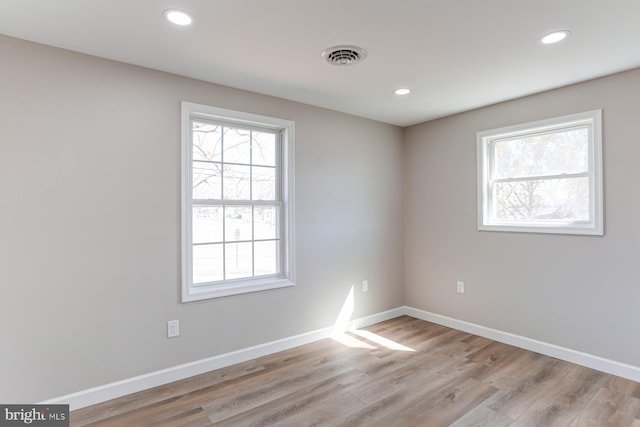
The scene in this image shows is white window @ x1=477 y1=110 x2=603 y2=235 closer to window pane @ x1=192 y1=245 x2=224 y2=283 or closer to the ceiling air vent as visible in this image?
the ceiling air vent

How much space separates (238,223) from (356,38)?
6.00 ft

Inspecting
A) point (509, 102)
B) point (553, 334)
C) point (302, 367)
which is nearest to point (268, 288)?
point (302, 367)

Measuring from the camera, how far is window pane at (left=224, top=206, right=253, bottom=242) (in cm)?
302

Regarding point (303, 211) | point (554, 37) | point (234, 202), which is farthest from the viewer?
point (303, 211)

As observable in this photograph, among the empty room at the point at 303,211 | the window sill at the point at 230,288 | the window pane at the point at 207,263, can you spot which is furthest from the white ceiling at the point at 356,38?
the window sill at the point at 230,288

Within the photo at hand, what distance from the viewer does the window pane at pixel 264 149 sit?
3.20 metres

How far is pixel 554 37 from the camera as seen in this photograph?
6.89ft

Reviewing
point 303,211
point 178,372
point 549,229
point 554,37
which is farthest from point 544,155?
point 178,372

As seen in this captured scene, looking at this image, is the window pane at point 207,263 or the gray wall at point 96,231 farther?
the window pane at point 207,263

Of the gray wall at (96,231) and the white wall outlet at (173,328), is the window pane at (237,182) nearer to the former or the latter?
the gray wall at (96,231)

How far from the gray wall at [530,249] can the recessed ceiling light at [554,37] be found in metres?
1.01

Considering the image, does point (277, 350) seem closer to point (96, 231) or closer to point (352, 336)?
point (352, 336)

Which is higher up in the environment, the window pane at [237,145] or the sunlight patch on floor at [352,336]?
the window pane at [237,145]

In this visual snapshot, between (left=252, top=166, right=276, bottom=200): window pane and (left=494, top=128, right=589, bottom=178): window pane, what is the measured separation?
2352 mm
